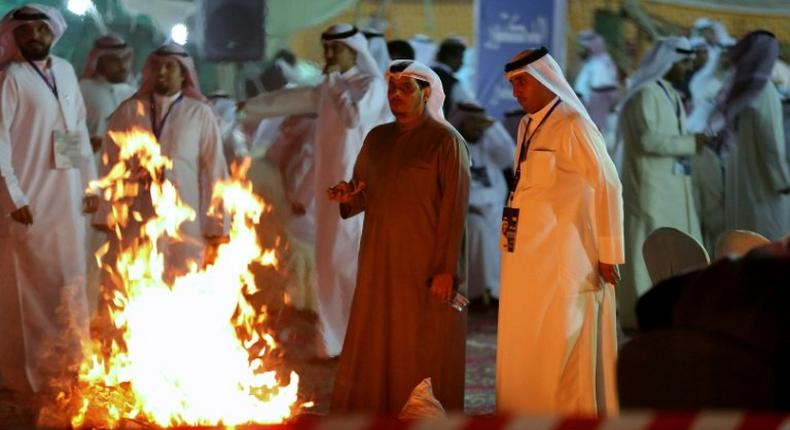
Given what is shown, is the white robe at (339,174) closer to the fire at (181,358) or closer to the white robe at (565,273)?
the fire at (181,358)

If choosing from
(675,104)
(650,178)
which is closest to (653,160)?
(650,178)

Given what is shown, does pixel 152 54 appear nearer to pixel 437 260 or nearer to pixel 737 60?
pixel 437 260

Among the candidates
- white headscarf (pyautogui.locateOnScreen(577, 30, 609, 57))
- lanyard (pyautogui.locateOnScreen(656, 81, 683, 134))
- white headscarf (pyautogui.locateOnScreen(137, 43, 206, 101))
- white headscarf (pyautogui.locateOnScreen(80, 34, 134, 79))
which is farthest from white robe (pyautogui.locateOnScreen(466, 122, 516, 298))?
white headscarf (pyautogui.locateOnScreen(137, 43, 206, 101))

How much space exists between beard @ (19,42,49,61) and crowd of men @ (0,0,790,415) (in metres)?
0.01

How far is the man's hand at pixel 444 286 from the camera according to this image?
7.66 m

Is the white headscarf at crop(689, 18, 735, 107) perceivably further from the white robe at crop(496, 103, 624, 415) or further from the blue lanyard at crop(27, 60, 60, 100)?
the white robe at crop(496, 103, 624, 415)

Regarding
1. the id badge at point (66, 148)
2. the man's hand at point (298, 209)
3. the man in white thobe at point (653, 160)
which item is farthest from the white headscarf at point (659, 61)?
the id badge at point (66, 148)

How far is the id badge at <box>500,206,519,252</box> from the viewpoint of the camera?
7.55 meters

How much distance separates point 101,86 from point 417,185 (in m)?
4.73

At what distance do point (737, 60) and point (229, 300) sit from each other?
7.04 m

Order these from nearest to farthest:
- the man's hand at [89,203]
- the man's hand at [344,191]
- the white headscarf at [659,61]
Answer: the man's hand at [344,191] < the man's hand at [89,203] < the white headscarf at [659,61]

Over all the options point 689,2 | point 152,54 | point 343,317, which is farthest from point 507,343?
point 689,2

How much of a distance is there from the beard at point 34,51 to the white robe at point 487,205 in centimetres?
536

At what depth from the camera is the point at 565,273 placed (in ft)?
24.2
